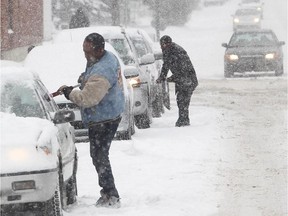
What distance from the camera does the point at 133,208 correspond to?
9031mm

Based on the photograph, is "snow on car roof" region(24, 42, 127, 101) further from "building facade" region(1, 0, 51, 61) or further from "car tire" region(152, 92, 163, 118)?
"building facade" region(1, 0, 51, 61)

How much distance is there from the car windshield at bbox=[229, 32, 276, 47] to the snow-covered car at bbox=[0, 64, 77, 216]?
2181 centimetres

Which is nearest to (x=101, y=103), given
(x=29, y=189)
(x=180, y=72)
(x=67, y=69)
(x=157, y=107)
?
(x=29, y=189)

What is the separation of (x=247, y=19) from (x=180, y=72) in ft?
131

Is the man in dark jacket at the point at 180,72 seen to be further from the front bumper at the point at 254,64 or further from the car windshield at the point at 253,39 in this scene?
the car windshield at the point at 253,39

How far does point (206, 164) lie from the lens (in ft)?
40.0

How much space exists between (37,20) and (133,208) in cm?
2612

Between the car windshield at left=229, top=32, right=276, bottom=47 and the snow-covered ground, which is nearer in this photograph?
the snow-covered ground

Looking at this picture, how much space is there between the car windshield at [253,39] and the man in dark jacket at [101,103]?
21.3 meters

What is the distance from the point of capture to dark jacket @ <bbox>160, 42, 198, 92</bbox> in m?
16.7

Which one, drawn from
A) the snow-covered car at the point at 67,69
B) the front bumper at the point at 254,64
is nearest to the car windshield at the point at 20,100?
the snow-covered car at the point at 67,69

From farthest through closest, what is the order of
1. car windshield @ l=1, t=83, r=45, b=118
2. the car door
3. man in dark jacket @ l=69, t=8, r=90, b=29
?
man in dark jacket @ l=69, t=8, r=90, b=29 → the car door → car windshield @ l=1, t=83, r=45, b=118

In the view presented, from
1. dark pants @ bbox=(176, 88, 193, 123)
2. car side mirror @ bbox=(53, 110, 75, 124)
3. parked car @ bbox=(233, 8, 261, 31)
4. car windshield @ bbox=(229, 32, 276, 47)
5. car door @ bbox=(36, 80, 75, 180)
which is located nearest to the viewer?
car side mirror @ bbox=(53, 110, 75, 124)

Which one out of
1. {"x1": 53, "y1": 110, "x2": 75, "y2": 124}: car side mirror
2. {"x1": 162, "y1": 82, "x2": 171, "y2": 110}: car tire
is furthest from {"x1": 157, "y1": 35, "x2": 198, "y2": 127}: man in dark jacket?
{"x1": 53, "y1": 110, "x2": 75, "y2": 124}: car side mirror
